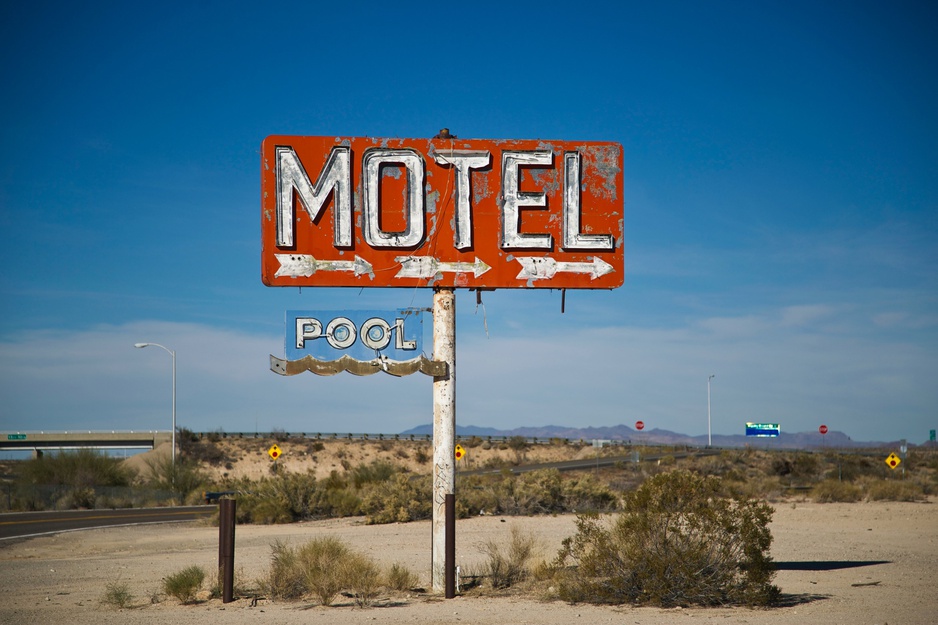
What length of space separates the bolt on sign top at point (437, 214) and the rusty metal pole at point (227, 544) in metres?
3.39

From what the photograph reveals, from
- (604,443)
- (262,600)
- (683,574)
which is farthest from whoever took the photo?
(604,443)

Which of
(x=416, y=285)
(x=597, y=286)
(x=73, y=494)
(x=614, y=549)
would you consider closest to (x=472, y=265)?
(x=416, y=285)

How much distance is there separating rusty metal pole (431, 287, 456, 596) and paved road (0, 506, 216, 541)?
17.7 m

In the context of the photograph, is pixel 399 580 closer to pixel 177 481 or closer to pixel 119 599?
pixel 119 599

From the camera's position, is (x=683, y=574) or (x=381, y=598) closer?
(x=683, y=574)

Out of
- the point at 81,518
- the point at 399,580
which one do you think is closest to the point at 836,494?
the point at 399,580

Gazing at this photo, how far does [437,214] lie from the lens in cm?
1395

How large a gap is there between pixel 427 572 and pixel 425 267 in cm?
561

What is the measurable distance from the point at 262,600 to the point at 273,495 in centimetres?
1756

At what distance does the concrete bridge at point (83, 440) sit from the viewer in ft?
282

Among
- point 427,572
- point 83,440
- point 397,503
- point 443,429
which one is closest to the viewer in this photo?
point 443,429

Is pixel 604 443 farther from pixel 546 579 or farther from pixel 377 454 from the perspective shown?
pixel 546 579

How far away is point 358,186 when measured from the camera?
45.5 ft

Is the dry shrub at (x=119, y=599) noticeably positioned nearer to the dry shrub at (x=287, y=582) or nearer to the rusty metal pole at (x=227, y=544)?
the rusty metal pole at (x=227, y=544)
